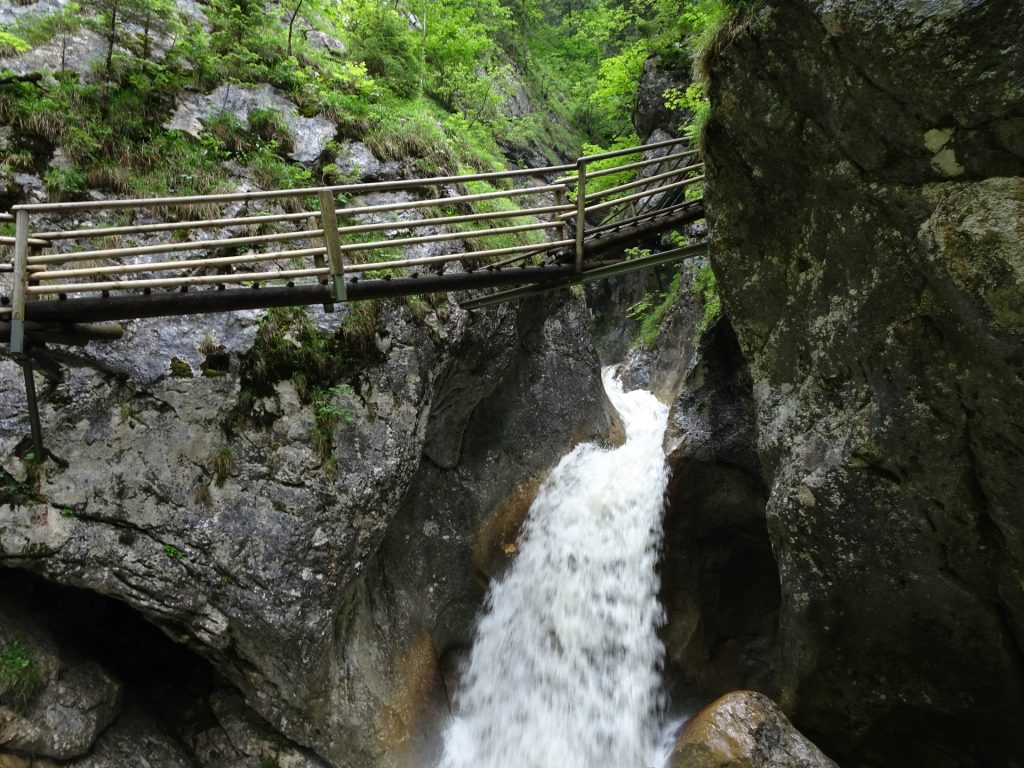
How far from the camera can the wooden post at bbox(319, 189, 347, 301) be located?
5.47 meters

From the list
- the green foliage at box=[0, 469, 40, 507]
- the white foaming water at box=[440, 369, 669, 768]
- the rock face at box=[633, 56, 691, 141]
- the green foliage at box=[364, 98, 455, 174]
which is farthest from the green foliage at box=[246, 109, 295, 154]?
the rock face at box=[633, 56, 691, 141]

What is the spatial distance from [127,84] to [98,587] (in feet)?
22.4

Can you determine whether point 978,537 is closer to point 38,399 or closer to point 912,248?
point 912,248

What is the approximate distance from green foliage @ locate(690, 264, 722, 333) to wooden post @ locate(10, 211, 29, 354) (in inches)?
318

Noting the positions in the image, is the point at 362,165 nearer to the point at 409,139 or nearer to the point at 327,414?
the point at 409,139

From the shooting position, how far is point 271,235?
17.6ft

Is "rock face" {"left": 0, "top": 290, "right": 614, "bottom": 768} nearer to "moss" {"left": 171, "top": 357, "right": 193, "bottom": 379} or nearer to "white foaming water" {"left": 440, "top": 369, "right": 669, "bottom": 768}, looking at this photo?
"moss" {"left": 171, "top": 357, "right": 193, "bottom": 379}

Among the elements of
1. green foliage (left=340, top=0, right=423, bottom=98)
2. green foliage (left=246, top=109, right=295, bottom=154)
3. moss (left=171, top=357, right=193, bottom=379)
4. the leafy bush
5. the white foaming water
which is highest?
green foliage (left=340, top=0, right=423, bottom=98)

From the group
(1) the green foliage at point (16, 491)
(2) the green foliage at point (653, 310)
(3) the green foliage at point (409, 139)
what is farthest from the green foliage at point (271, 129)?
(2) the green foliage at point (653, 310)

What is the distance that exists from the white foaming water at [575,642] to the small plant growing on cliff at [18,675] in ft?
15.2

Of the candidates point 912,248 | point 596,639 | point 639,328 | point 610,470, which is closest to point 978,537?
point 912,248

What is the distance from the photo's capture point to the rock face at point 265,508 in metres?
5.64

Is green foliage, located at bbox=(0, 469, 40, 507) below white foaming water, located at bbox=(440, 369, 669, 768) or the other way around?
the other way around

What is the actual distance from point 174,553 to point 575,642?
535 centimetres
